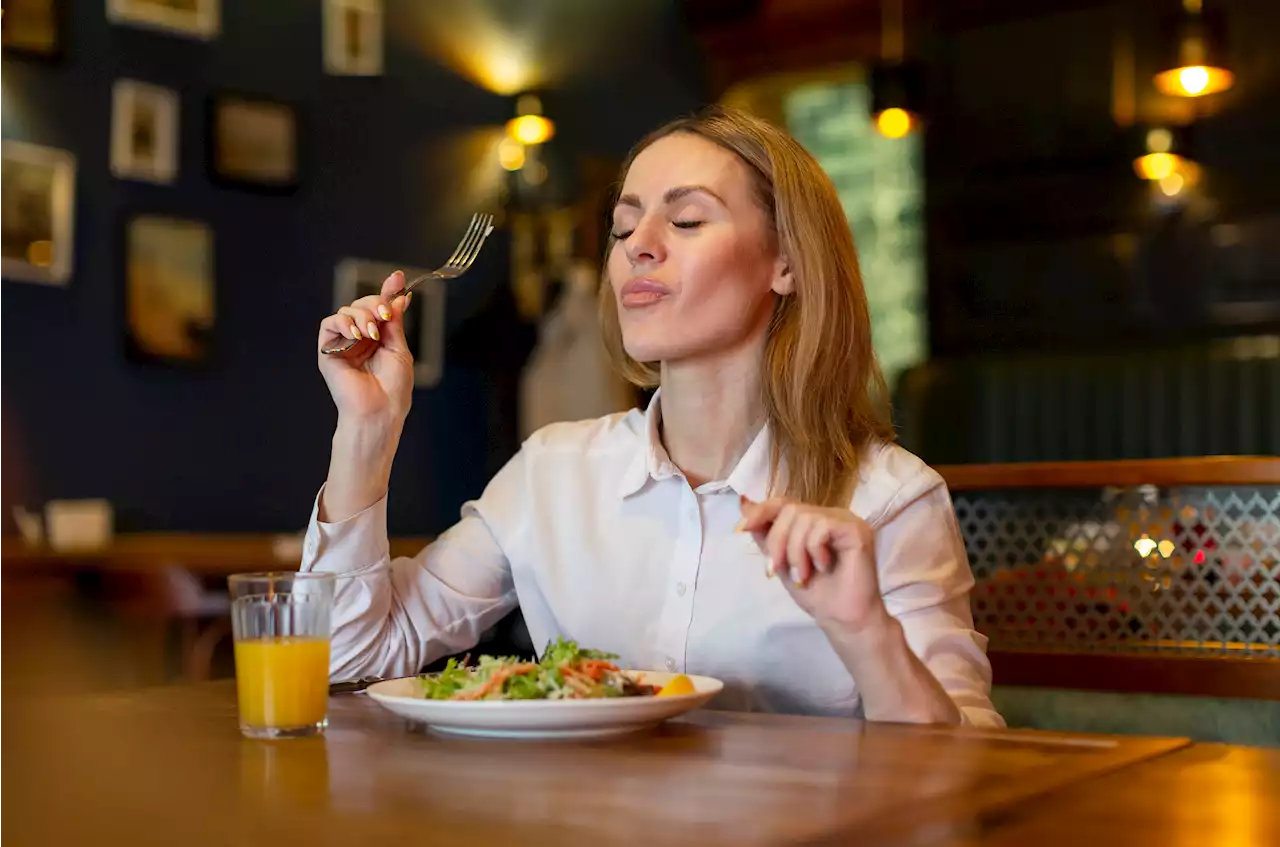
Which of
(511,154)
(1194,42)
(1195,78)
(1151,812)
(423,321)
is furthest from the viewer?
(511,154)

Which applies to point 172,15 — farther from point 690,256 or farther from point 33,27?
point 690,256

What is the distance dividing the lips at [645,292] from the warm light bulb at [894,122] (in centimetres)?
339

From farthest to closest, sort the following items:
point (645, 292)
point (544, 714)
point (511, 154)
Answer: point (511, 154), point (645, 292), point (544, 714)

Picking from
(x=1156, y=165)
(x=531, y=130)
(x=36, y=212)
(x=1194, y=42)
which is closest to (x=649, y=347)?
(x=36, y=212)

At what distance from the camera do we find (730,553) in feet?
5.65

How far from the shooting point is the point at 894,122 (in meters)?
4.94

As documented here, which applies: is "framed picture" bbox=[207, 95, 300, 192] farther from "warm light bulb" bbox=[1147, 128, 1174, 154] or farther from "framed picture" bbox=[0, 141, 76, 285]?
"warm light bulb" bbox=[1147, 128, 1174, 154]

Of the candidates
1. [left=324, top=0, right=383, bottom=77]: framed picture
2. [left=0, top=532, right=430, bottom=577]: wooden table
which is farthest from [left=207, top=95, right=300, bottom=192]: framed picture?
[left=0, top=532, right=430, bottom=577]: wooden table

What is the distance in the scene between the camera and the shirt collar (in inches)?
68.9

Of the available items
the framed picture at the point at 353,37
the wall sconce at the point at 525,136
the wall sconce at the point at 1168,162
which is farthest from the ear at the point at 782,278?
the wall sconce at the point at 1168,162

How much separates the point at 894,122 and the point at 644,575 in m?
3.50

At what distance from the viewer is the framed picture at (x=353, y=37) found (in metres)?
4.87

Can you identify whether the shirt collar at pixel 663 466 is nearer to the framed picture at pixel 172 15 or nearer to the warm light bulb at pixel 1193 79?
the framed picture at pixel 172 15

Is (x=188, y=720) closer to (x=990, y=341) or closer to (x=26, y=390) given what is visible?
(x=26, y=390)
